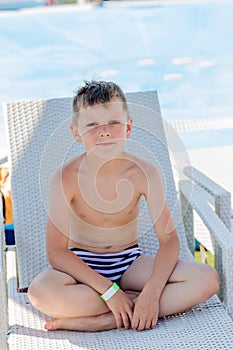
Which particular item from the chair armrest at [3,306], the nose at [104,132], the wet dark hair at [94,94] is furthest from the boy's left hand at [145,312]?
the wet dark hair at [94,94]

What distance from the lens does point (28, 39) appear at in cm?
1054

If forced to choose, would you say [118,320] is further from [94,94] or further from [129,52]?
[129,52]

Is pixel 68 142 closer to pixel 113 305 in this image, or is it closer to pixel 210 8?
pixel 113 305

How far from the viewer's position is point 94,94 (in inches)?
97.1

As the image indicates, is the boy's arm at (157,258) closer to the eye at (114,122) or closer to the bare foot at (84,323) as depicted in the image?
the bare foot at (84,323)

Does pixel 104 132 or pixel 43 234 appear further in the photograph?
pixel 43 234

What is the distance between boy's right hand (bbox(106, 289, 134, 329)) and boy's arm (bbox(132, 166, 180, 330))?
1.0 inches

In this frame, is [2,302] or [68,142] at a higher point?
[68,142]

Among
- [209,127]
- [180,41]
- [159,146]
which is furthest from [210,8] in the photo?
[159,146]

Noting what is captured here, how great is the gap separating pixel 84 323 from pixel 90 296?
0.09 m

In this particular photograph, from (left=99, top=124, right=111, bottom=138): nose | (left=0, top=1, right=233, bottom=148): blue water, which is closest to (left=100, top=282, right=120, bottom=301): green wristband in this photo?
(left=99, top=124, right=111, bottom=138): nose

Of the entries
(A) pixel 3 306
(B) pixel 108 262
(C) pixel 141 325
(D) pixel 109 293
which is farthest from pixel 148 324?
(A) pixel 3 306

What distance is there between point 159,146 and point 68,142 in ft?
1.57

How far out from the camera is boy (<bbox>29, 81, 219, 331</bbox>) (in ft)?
7.88
